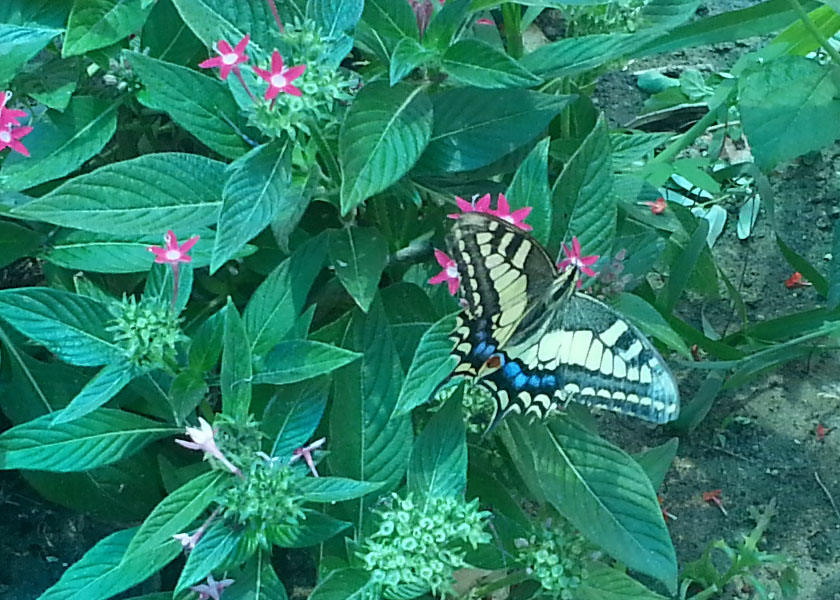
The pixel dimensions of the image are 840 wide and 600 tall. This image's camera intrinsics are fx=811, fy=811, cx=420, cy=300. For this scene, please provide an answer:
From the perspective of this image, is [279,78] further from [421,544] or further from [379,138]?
[421,544]

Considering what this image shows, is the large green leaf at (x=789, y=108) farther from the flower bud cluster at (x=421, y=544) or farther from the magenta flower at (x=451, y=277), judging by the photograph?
the flower bud cluster at (x=421, y=544)

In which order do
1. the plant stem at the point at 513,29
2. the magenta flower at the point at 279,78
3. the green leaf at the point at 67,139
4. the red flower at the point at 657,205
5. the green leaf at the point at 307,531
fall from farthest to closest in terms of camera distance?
1. the red flower at the point at 657,205
2. the plant stem at the point at 513,29
3. the green leaf at the point at 67,139
4. the green leaf at the point at 307,531
5. the magenta flower at the point at 279,78

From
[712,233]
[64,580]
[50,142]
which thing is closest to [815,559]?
[712,233]

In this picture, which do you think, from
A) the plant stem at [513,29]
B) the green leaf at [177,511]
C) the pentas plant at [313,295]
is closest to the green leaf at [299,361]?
the pentas plant at [313,295]

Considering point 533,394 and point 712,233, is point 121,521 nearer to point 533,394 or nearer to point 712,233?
point 533,394

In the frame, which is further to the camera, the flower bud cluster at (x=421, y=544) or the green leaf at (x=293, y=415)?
the green leaf at (x=293, y=415)

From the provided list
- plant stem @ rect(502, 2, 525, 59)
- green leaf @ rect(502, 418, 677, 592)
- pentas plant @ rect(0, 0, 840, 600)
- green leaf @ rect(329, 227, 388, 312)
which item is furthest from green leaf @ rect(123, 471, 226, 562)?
plant stem @ rect(502, 2, 525, 59)

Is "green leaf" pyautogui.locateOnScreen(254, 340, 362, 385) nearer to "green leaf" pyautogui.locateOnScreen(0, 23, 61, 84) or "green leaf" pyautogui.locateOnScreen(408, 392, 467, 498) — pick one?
"green leaf" pyautogui.locateOnScreen(408, 392, 467, 498)
